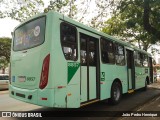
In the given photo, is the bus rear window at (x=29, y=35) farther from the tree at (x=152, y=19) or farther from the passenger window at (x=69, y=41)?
the tree at (x=152, y=19)

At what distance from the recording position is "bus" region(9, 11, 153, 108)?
5781 millimetres

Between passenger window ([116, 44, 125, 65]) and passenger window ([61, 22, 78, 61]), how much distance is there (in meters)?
3.67

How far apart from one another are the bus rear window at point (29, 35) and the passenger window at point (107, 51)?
2944 mm

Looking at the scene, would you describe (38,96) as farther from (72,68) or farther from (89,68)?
(89,68)

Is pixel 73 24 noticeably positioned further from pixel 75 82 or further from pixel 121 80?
pixel 121 80

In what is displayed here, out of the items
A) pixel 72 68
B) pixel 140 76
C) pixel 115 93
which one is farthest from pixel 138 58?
pixel 72 68

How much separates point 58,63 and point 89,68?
1776 mm

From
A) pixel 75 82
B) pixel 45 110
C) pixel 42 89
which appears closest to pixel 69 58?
pixel 75 82

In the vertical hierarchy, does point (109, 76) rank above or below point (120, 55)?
below

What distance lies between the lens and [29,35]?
668 centimetres

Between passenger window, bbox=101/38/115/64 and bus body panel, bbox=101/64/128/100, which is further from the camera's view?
passenger window, bbox=101/38/115/64

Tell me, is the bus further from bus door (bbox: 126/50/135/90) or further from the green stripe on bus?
bus door (bbox: 126/50/135/90)

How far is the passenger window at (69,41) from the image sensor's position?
243 inches

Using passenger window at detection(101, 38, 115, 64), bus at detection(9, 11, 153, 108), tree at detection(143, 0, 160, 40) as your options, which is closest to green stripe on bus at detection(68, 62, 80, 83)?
bus at detection(9, 11, 153, 108)
